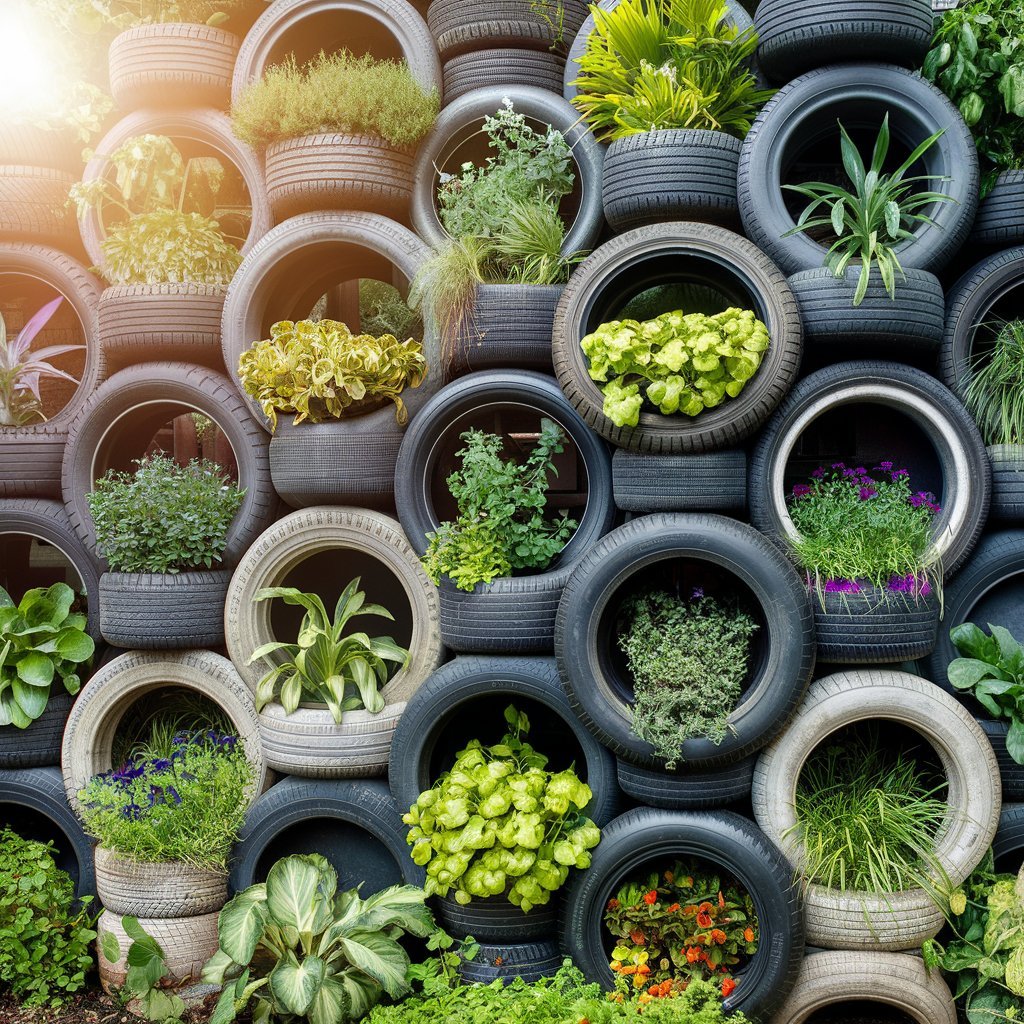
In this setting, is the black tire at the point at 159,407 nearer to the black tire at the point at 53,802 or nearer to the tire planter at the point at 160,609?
the tire planter at the point at 160,609

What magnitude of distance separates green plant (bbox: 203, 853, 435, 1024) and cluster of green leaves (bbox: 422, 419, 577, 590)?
4.32 feet

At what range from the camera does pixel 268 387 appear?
389 cm

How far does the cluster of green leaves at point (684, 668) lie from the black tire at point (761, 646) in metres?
0.06

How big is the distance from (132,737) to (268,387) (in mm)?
2037

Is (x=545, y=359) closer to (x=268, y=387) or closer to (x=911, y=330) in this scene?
(x=268, y=387)

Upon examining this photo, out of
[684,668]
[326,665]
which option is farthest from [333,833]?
[684,668]

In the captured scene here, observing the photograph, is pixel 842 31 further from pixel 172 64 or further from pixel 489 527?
pixel 172 64

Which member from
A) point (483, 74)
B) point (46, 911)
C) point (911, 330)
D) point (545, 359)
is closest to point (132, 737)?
point (46, 911)

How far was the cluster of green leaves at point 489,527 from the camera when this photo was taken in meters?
3.64

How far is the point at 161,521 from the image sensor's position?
13.0 feet

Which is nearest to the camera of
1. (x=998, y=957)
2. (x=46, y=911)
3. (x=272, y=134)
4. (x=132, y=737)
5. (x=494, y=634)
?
(x=998, y=957)

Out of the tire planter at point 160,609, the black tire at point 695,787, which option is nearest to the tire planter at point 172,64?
the tire planter at point 160,609

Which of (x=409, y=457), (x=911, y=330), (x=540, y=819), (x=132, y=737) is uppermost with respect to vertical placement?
(x=911, y=330)

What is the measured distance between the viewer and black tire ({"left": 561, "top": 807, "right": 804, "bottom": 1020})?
3.21 meters
